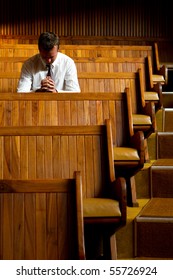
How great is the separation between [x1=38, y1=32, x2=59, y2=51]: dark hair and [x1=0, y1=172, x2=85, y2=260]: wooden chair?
0.40 metres

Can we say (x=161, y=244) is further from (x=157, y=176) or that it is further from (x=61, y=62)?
(x=61, y=62)

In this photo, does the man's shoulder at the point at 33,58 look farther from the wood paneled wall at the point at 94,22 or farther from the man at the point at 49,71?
the wood paneled wall at the point at 94,22

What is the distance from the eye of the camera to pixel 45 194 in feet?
1.08

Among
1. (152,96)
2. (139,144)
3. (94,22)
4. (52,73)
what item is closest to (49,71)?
(52,73)

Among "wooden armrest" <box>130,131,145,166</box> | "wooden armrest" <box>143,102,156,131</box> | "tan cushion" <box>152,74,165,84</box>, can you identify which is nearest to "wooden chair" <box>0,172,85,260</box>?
"wooden armrest" <box>130,131,145,166</box>

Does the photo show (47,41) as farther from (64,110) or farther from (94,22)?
(94,22)

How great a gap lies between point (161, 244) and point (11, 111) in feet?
0.72

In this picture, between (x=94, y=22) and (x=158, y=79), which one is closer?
(x=158, y=79)

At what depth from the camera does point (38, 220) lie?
1.08 feet

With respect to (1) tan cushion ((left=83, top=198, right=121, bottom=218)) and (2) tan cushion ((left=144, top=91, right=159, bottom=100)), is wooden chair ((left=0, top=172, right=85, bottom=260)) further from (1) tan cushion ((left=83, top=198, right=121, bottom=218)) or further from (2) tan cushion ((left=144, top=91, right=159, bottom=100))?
(2) tan cushion ((left=144, top=91, right=159, bottom=100))

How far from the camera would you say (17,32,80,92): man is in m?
0.71

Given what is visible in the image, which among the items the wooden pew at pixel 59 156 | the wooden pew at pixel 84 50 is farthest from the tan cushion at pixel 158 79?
the wooden pew at pixel 59 156

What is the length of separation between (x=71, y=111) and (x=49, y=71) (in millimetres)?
178

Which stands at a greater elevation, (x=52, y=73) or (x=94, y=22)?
(x=94, y=22)
